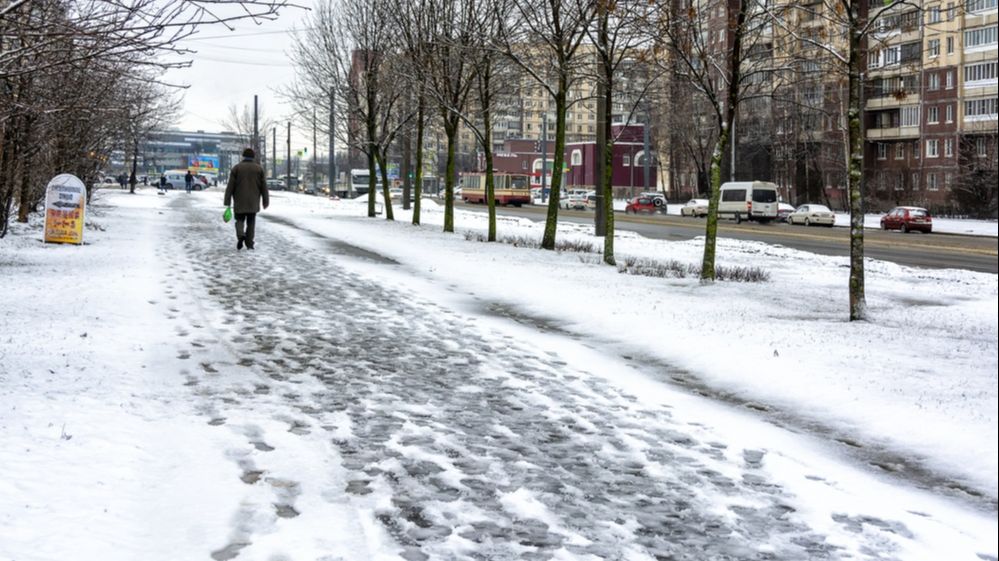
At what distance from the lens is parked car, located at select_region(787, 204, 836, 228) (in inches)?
2122

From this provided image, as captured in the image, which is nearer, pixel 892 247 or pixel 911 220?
pixel 892 247

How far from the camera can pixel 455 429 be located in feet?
20.1

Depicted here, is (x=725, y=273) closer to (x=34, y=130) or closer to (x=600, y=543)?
(x=34, y=130)

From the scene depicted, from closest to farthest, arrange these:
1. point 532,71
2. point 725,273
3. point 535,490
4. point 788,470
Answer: point 535,490 → point 788,470 → point 725,273 → point 532,71

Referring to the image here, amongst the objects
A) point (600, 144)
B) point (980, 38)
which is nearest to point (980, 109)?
point (980, 38)

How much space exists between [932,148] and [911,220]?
31.0 m

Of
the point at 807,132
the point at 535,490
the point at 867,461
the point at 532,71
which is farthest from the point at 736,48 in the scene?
the point at 807,132

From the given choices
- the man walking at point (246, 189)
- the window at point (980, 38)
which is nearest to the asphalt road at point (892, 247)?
the man walking at point (246, 189)

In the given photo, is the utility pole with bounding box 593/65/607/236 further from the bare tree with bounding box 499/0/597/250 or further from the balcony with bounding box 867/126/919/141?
the balcony with bounding box 867/126/919/141

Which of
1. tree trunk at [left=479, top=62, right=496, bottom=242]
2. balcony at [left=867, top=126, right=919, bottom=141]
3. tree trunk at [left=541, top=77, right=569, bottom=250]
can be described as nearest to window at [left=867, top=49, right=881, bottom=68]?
tree trunk at [left=541, top=77, right=569, bottom=250]

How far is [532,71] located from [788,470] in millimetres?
15865

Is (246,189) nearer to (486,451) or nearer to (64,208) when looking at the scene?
(64,208)

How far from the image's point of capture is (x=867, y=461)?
587 centimetres

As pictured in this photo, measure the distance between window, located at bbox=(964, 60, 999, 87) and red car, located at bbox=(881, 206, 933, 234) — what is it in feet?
85.1
